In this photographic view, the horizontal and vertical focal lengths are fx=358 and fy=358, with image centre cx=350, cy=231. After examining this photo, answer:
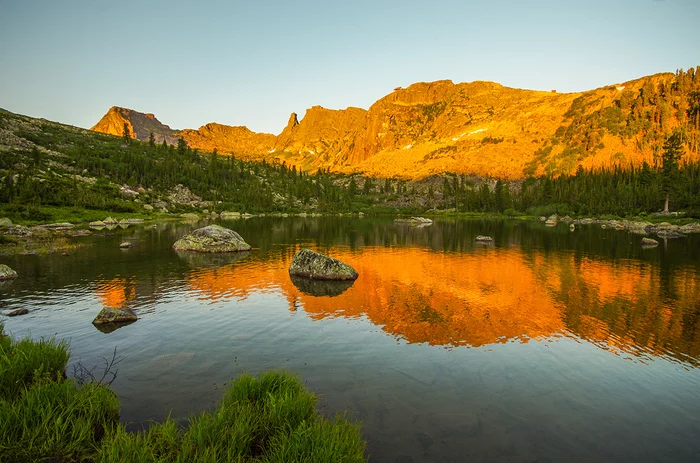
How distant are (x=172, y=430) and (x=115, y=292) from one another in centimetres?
2453

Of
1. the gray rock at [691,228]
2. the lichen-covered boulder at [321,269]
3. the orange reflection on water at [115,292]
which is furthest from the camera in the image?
the gray rock at [691,228]

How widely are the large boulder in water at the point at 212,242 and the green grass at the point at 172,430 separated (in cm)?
4155

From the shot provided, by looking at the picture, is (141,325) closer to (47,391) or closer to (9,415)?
(47,391)

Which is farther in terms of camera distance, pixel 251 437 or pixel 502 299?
pixel 502 299

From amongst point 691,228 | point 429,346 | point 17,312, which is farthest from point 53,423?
point 691,228

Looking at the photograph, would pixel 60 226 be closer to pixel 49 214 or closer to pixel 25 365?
pixel 49 214

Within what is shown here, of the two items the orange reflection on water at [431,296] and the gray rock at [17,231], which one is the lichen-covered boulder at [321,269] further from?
the gray rock at [17,231]

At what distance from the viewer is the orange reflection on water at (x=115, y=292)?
1020 inches

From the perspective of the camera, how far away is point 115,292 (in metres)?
28.6

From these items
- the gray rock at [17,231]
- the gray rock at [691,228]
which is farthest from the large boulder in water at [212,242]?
the gray rock at [691,228]

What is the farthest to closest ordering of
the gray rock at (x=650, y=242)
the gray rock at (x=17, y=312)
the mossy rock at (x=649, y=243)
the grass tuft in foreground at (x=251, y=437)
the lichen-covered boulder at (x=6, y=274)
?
1. the gray rock at (x=650, y=242)
2. the mossy rock at (x=649, y=243)
3. the lichen-covered boulder at (x=6, y=274)
4. the gray rock at (x=17, y=312)
5. the grass tuft in foreground at (x=251, y=437)

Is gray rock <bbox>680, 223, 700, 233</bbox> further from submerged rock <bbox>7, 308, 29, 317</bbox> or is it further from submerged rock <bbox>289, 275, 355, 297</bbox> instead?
submerged rock <bbox>7, 308, 29, 317</bbox>

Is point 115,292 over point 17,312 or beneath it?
beneath

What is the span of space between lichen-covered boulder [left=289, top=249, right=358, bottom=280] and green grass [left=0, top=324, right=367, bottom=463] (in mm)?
23362
